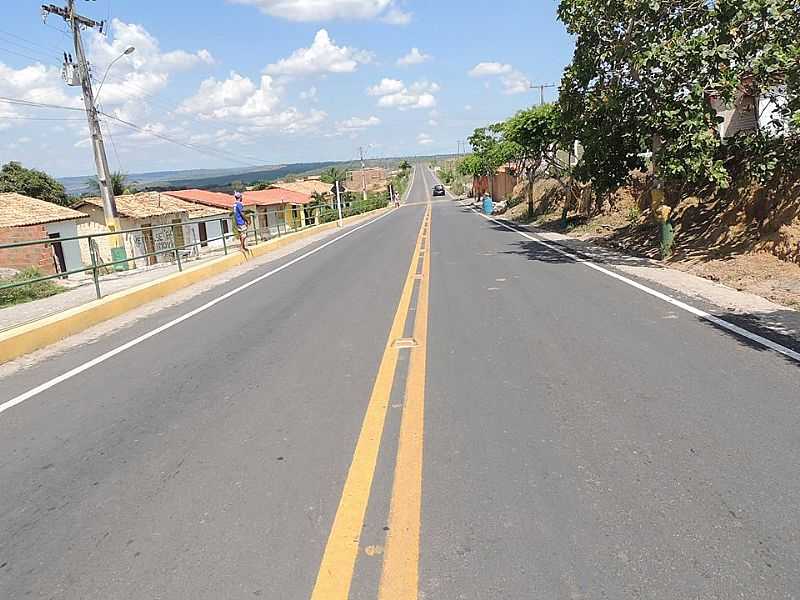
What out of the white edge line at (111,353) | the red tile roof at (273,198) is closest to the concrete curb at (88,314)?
the white edge line at (111,353)

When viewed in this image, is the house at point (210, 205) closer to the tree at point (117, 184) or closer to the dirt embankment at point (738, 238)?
the tree at point (117, 184)

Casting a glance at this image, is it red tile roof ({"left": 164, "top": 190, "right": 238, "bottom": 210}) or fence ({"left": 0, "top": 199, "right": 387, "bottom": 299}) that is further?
red tile roof ({"left": 164, "top": 190, "right": 238, "bottom": 210})

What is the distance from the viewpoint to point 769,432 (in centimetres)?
389

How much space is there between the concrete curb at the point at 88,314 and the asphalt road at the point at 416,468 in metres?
0.77

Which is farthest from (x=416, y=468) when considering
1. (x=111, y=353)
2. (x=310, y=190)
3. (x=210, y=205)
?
(x=310, y=190)

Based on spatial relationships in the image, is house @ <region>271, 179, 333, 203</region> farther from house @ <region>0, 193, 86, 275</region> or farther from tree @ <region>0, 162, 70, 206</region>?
house @ <region>0, 193, 86, 275</region>

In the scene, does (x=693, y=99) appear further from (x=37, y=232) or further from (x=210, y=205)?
(x=210, y=205)

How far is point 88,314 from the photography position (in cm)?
922

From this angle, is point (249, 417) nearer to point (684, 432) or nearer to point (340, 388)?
point (340, 388)

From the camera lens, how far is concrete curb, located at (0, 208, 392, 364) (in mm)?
7582

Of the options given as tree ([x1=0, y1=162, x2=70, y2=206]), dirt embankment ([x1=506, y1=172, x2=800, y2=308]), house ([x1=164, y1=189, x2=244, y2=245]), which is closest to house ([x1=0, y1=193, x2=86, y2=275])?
house ([x1=164, y1=189, x2=244, y2=245])

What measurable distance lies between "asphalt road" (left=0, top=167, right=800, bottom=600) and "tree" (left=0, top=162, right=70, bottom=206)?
43.2 m

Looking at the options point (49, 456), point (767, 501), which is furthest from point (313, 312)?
point (767, 501)

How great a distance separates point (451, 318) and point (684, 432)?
408 centimetres
